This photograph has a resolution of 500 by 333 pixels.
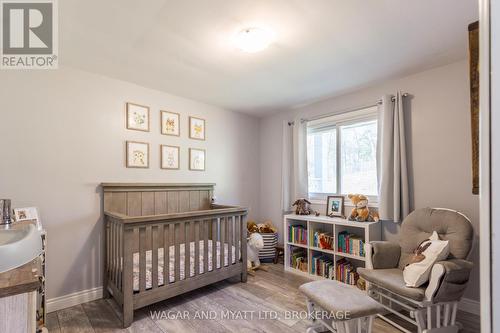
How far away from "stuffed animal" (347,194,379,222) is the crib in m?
1.28

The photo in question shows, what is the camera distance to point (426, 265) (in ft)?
6.08

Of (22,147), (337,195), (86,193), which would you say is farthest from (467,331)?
(22,147)

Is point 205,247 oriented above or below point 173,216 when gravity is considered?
below

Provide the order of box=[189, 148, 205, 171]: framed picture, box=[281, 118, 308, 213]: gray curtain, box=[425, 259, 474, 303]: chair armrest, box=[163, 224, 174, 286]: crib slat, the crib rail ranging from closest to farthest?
box=[425, 259, 474, 303]: chair armrest < the crib rail < box=[163, 224, 174, 286]: crib slat < box=[189, 148, 205, 171]: framed picture < box=[281, 118, 308, 213]: gray curtain

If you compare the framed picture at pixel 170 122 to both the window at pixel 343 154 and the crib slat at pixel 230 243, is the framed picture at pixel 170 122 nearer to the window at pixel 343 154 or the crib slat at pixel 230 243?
the crib slat at pixel 230 243

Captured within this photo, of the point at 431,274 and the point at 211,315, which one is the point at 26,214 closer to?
the point at 211,315

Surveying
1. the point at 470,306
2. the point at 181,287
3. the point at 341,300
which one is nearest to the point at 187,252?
the point at 181,287

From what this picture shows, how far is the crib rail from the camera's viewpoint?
83.0 inches

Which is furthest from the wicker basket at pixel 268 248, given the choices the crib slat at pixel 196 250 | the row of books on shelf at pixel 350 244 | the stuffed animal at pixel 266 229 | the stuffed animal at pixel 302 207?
the crib slat at pixel 196 250

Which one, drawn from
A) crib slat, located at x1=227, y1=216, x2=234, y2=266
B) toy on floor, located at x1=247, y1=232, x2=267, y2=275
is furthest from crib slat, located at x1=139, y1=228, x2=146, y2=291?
toy on floor, located at x1=247, y1=232, x2=267, y2=275

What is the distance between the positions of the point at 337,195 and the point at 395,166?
85 centimetres

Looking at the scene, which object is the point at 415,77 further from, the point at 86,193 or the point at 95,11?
the point at 86,193

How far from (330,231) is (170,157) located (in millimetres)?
2232

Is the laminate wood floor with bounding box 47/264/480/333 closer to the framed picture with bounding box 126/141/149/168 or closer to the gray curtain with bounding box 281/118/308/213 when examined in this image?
the gray curtain with bounding box 281/118/308/213
